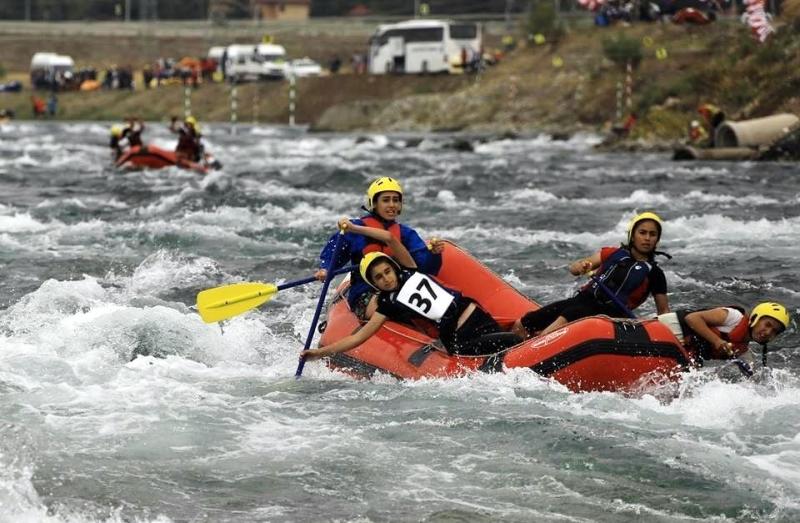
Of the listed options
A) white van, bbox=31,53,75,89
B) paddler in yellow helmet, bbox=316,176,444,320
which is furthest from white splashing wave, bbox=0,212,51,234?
white van, bbox=31,53,75,89

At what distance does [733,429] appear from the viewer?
7.43 m

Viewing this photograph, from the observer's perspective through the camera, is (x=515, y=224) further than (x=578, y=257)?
Yes

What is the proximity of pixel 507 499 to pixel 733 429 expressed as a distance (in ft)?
5.62

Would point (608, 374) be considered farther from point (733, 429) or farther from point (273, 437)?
point (273, 437)

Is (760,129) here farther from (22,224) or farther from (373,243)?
(373,243)

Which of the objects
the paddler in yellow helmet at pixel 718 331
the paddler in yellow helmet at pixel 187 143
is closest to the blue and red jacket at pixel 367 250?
the paddler in yellow helmet at pixel 718 331

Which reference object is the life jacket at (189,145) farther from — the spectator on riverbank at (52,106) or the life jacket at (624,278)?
the spectator on riverbank at (52,106)

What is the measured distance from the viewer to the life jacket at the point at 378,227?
9266 mm

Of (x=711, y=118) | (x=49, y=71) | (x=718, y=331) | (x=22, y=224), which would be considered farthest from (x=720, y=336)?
(x=49, y=71)

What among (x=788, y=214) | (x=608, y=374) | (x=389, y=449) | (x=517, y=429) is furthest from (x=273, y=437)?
(x=788, y=214)

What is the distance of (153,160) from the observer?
23516 mm

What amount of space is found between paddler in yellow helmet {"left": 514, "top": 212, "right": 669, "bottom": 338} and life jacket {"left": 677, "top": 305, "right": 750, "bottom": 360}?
15.3 inches

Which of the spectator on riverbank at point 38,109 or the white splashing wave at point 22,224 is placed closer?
the white splashing wave at point 22,224

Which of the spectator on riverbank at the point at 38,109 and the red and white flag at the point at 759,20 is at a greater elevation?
the red and white flag at the point at 759,20
